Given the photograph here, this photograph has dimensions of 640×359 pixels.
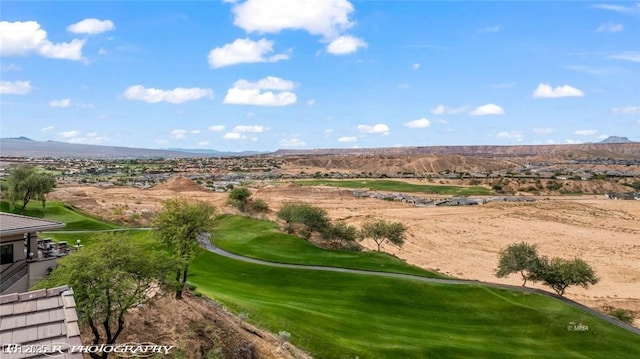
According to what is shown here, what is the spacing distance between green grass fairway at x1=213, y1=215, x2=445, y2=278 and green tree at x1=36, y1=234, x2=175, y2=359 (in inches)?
1035

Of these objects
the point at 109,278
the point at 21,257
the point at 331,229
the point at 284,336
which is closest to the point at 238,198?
the point at 331,229

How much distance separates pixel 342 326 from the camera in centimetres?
2680

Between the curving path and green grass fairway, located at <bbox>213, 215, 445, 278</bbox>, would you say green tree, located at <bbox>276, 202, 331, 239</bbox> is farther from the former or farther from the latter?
the curving path

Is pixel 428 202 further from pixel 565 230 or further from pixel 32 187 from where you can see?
pixel 32 187

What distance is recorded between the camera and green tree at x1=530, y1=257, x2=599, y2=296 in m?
40.4

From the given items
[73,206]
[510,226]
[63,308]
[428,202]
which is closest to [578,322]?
[63,308]

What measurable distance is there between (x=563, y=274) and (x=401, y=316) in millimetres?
18447

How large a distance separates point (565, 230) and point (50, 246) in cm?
8283

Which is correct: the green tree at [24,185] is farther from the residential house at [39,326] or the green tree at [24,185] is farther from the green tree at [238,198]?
the residential house at [39,326]

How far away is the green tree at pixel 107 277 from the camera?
14.7 metres

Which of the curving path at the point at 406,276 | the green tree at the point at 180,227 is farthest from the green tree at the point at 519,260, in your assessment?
the green tree at the point at 180,227

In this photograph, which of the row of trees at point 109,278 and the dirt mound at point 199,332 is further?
the dirt mound at point 199,332

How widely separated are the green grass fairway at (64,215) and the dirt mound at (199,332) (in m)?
39.0

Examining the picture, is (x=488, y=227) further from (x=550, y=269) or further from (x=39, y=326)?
(x=39, y=326)
